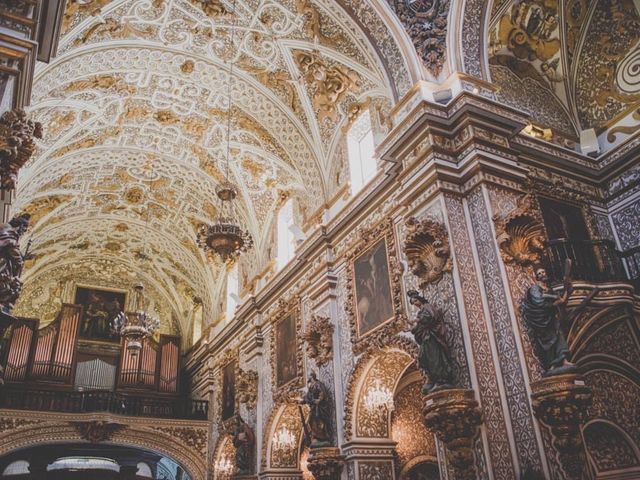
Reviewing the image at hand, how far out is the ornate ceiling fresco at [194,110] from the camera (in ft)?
35.2

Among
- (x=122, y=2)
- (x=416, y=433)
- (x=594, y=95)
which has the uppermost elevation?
(x=122, y=2)

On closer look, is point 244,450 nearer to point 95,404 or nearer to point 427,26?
point 95,404

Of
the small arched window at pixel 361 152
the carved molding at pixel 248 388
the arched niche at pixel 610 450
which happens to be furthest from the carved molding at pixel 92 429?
the arched niche at pixel 610 450

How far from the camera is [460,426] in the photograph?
635cm

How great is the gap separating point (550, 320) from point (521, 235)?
1230 millimetres

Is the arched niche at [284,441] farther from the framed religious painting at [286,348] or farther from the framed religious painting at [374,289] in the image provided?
the framed religious painting at [374,289]

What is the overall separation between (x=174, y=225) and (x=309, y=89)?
25.4 feet

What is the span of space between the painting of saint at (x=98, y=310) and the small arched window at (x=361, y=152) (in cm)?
1242

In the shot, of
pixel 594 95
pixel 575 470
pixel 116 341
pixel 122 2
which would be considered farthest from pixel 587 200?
pixel 116 341

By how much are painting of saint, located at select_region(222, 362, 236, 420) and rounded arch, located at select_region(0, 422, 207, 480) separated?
156 centimetres

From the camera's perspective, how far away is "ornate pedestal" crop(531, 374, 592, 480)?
587 centimetres

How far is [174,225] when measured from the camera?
701 inches

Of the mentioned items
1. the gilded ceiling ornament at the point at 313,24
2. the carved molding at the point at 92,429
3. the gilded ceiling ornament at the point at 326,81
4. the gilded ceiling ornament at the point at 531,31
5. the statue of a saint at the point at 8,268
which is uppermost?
the gilded ceiling ornament at the point at 313,24

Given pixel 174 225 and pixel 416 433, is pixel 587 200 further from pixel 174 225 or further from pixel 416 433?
pixel 174 225
